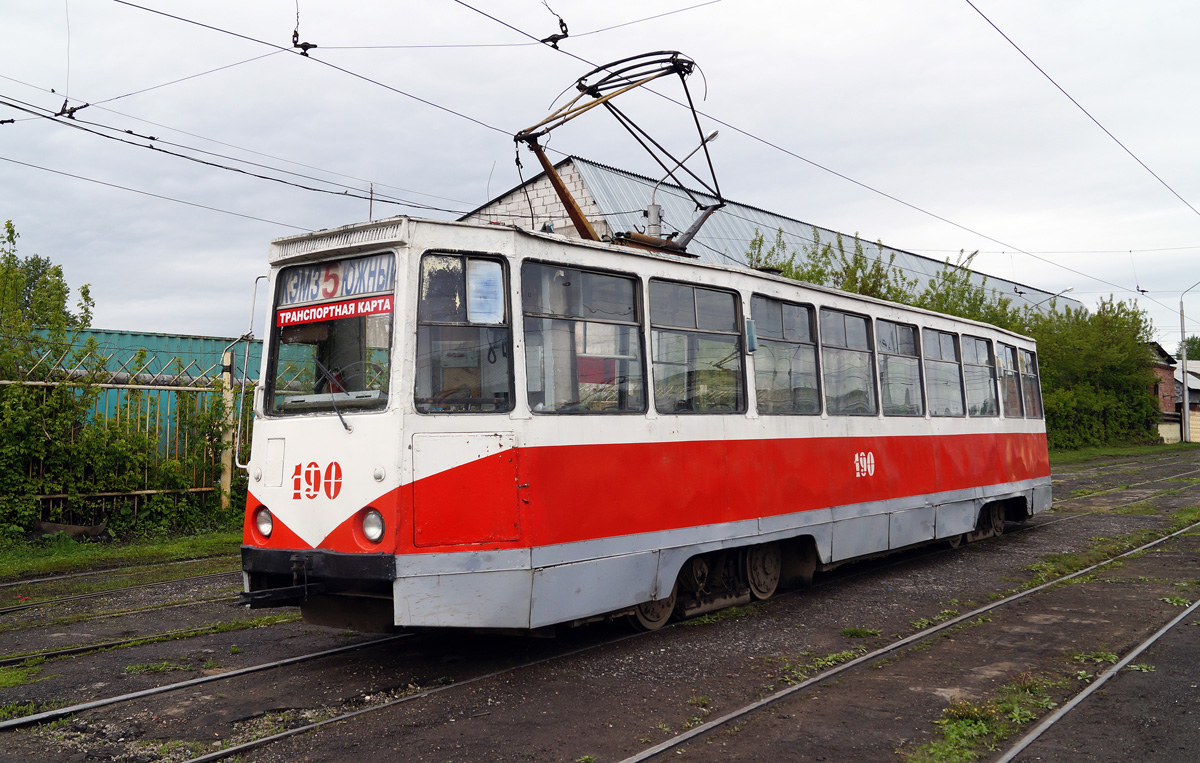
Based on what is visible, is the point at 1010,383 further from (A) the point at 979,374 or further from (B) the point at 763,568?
(B) the point at 763,568

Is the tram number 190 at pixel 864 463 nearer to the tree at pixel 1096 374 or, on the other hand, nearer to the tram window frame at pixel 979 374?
the tram window frame at pixel 979 374

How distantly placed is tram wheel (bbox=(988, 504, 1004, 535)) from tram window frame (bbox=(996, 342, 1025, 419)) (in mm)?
1353

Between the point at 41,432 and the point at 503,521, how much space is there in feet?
29.2

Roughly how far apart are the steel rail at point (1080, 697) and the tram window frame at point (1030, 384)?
6.41 meters

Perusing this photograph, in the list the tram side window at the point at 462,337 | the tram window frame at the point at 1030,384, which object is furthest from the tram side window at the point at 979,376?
the tram side window at the point at 462,337

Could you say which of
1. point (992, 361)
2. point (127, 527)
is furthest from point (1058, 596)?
Answer: point (127, 527)

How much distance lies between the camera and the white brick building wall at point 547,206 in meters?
25.4

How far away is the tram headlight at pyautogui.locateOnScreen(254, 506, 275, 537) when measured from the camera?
6121 mm

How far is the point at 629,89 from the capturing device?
8.30 m

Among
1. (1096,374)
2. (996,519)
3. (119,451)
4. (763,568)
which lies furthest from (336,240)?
(1096,374)

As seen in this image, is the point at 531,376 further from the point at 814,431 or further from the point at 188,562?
the point at 188,562

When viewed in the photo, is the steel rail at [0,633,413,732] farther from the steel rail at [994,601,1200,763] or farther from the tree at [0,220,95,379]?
the tree at [0,220,95,379]

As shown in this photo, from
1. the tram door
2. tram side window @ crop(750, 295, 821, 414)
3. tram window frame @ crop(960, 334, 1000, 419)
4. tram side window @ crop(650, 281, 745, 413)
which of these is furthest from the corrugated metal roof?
the tram door

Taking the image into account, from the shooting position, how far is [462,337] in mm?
5938
